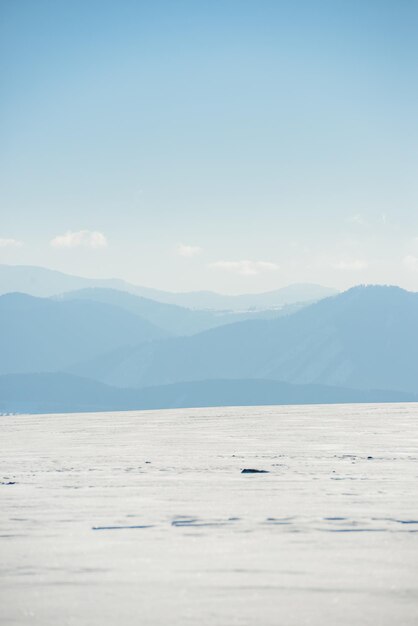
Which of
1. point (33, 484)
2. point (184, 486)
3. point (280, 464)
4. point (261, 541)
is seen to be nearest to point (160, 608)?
point (261, 541)

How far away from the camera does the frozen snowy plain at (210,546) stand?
9.33 m

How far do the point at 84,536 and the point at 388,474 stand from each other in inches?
526

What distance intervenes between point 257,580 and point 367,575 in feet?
4.61

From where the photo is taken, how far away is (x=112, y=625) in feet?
28.6

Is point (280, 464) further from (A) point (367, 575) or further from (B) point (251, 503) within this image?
(A) point (367, 575)

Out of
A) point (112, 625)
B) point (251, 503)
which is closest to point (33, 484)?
point (251, 503)

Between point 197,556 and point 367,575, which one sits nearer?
point 367,575

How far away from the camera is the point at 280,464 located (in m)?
30.1

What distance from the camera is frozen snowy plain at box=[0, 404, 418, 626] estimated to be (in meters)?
→ 9.33

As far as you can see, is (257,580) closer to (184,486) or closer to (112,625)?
(112,625)

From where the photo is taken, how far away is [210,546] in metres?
13.3

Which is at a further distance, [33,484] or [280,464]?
[280,464]

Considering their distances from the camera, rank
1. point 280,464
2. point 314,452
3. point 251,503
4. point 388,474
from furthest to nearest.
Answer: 1. point 314,452
2. point 280,464
3. point 388,474
4. point 251,503

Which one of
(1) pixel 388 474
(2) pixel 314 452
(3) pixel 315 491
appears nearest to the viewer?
(3) pixel 315 491
